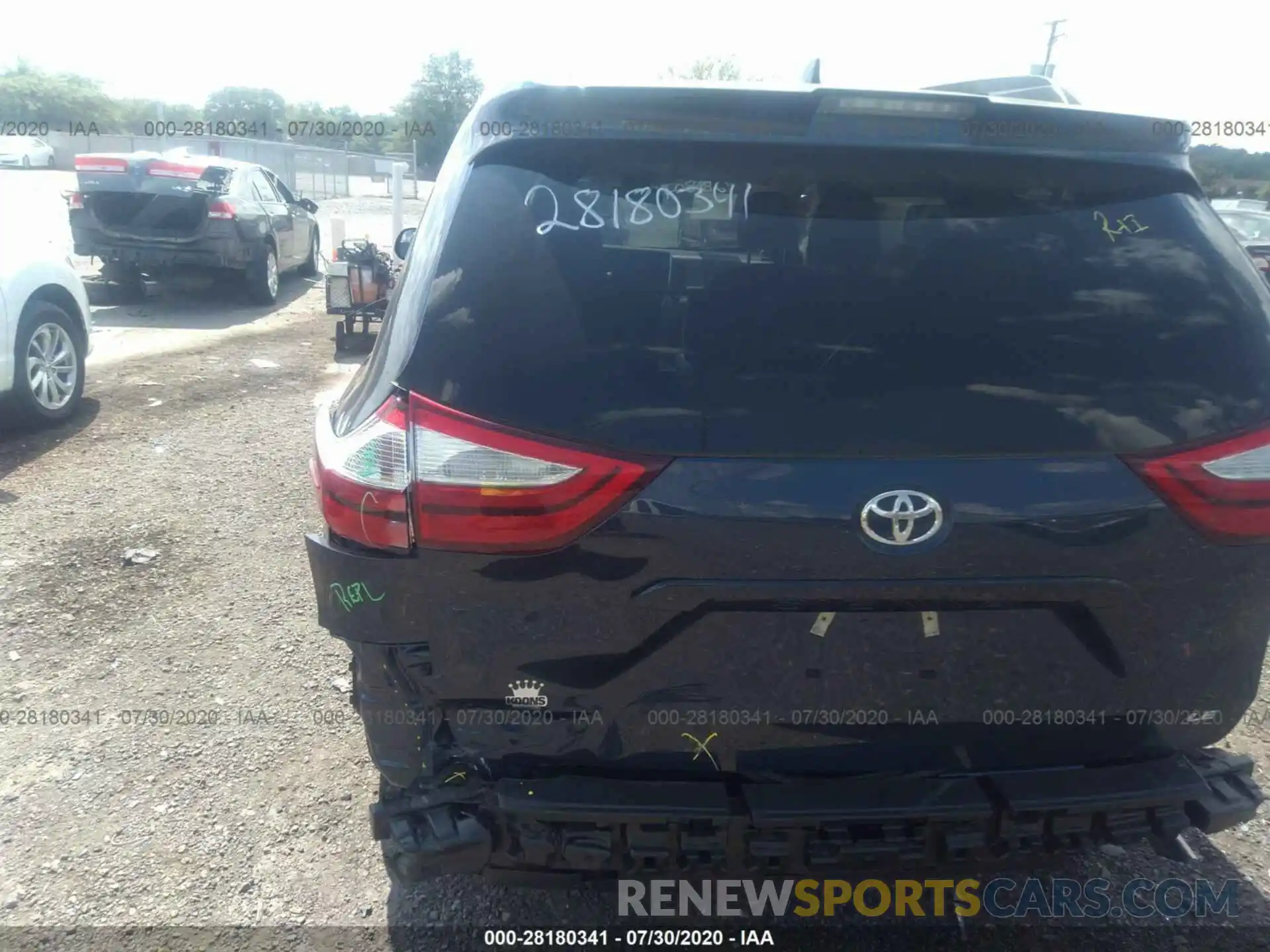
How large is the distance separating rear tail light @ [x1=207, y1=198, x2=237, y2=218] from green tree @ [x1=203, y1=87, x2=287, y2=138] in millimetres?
37247

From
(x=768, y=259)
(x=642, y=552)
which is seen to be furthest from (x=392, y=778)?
(x=768, y=259)

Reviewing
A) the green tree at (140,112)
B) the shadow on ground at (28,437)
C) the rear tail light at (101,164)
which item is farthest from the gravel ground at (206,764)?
the green tree at (140,112)

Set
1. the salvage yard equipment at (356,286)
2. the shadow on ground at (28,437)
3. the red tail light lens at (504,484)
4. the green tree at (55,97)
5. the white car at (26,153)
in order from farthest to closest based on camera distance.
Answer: the green tree at (55,97) → the white car at (26,153) → the salvage yard equipment at (356,286) → the shadow on ground at (28,437) → the red tail light lens at (504,484)

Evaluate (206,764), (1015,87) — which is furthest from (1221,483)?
(206,764)

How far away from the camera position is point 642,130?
6.11ft

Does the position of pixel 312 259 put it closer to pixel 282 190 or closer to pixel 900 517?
pixel 282 190

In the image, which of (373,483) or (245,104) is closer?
(373,483)

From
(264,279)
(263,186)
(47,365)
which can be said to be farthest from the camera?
(263,186)

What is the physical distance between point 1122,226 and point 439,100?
54.6 meters

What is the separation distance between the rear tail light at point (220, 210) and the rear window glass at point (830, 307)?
10698mm

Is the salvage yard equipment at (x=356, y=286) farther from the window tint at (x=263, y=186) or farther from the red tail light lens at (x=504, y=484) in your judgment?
the red tail light lens at (x=504, y=484)

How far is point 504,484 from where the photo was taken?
179 cm

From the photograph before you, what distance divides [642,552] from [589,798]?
0.51 metres

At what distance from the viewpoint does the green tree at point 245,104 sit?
4772 centimetres
